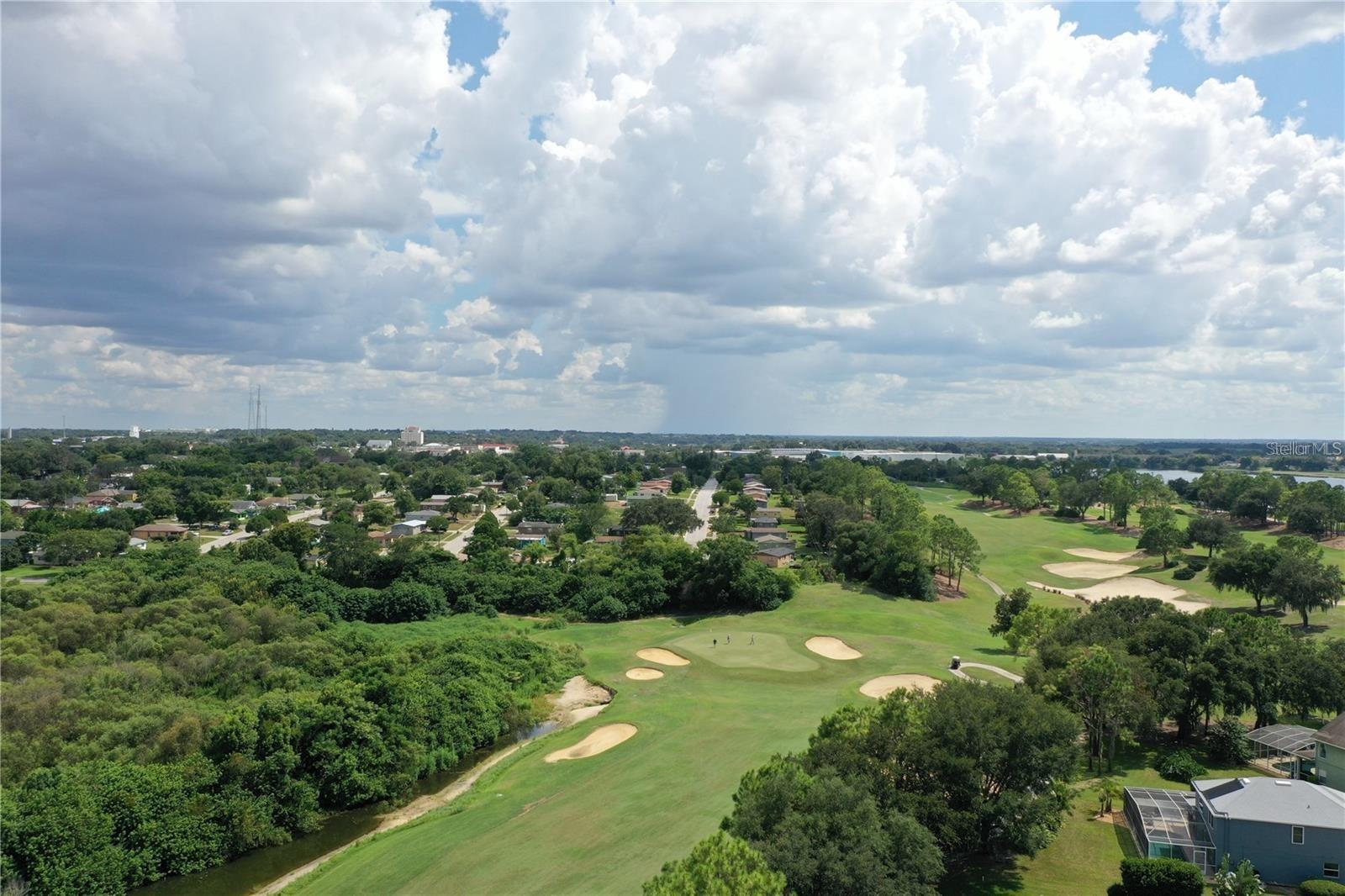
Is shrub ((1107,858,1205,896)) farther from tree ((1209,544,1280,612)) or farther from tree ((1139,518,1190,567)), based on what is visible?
tree ((1139,518,1190,567))

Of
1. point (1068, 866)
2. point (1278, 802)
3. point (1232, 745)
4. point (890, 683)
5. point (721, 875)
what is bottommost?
point (890, 683)

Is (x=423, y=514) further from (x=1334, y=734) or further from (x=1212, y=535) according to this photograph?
(x=1334, y=734)

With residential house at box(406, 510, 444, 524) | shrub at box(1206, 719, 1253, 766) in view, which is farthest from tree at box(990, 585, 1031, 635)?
residential house at box(406, 510, 444, 524)

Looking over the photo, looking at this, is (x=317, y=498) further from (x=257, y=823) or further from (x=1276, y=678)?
(x=1276, y=678)

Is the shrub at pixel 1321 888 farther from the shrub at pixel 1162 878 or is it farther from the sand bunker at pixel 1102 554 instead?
the sand bunker at pixel 1102 554

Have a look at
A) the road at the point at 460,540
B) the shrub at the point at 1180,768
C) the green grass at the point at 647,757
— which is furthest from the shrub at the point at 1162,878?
the road at the point at 460,540

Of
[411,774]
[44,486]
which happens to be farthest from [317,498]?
[411,774]

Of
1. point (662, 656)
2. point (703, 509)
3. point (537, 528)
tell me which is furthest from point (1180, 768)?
point (703, 509)
